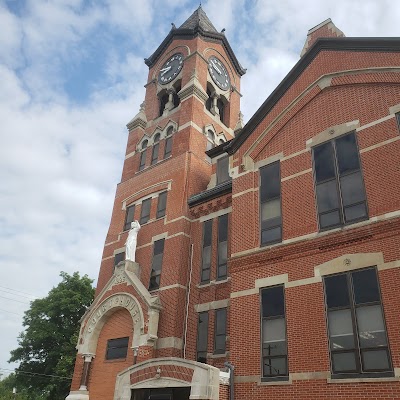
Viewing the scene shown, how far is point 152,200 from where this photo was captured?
25016mm

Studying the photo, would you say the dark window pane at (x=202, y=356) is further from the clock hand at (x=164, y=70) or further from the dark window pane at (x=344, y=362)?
the clock hand at (x=164, y=70)

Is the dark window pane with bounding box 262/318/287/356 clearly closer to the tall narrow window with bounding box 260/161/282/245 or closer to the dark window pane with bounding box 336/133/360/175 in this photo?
the tall narrow window with bounding box 260/161/282/245

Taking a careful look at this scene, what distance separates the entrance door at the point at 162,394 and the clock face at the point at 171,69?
22963mm

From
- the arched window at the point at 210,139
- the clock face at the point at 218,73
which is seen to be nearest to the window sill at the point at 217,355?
the arched window at the point at 210,139

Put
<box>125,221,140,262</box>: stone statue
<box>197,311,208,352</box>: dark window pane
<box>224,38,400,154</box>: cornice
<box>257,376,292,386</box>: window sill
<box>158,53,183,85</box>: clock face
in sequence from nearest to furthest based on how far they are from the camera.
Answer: <box>257,376,292,386</box>: window sill
<box>224,38,400,154</box>: cornice
<box>197,311,208,352</box>: dark window pane
<box>125,221,140,262</box>: stone statue
<box>158,53,183,85</box>: clock face

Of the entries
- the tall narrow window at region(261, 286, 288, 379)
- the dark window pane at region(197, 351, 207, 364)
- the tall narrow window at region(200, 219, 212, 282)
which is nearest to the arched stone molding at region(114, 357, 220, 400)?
the tall narrow window at region(261, 286, 288, 379)

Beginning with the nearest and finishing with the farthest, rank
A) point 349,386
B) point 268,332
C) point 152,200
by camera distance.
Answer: point 349,386 < point 268,332 < point 152,200

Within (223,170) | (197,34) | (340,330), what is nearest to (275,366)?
(340,330)

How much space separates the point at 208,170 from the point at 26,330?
890 inches

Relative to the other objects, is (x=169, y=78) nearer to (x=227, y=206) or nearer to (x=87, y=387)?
(x=227, y=206)

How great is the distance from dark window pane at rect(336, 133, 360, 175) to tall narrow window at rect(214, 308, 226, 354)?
27.7 feet

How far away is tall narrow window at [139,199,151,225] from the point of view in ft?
81.7

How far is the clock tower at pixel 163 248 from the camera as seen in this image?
15.5 m

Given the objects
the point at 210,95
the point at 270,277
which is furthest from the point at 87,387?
the point at 210,95
